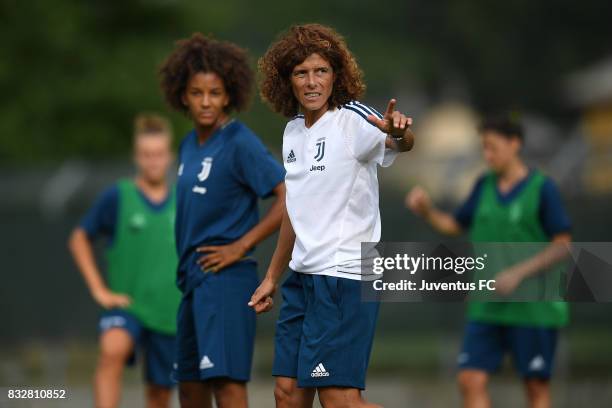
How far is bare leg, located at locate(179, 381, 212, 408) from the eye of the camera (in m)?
7.84

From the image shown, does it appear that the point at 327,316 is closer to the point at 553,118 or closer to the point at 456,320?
the point at 456,320

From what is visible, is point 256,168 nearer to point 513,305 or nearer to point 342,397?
point 342,397

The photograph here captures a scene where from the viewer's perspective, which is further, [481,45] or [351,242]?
[481,45]

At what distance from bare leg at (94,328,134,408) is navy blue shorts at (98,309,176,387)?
58mm

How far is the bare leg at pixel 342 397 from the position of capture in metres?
6.81

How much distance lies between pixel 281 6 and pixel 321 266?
40.7 m

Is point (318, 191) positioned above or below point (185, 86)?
below

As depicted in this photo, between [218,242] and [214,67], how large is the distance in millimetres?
1050

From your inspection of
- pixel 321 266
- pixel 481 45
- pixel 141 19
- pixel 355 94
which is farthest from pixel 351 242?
pixel 481 45

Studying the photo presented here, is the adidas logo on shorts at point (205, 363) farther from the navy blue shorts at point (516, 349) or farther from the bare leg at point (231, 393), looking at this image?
the navy blue shorts at point (516, 349)

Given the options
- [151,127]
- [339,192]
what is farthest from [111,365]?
[339,192]

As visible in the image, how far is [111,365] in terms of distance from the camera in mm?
10008

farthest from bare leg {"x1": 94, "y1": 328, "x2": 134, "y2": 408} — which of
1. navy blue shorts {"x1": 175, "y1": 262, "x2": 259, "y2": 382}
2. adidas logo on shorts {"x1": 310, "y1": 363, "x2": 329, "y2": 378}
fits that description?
adidas logo on shorts {"x1": 310, "y1": 363, "x2": 329, "y2": 378}

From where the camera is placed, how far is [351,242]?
6891 millimetres
